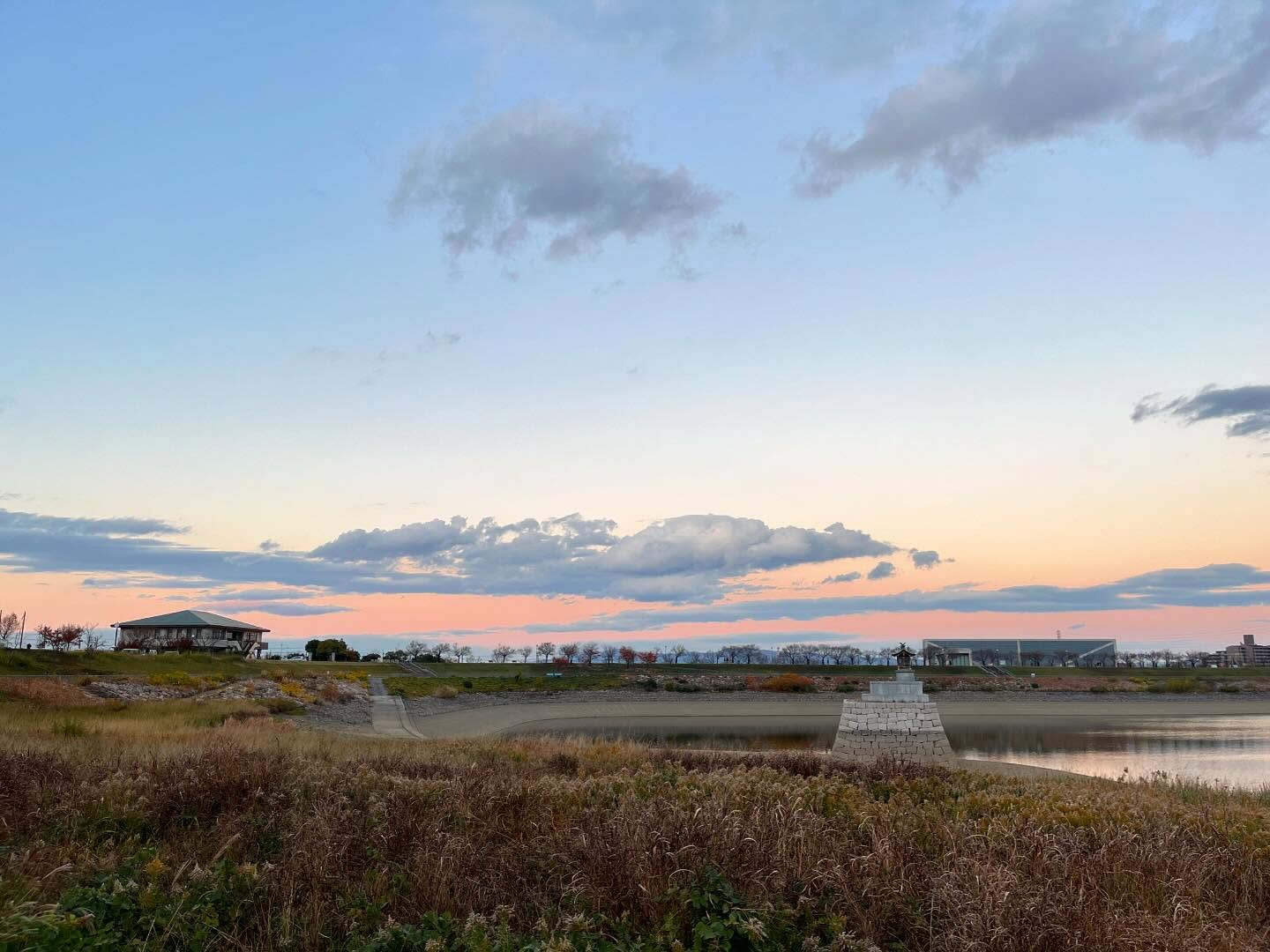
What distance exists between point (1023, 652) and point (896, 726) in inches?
4392

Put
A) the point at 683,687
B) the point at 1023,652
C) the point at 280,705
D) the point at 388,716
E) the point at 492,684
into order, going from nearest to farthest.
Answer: the point at 280,705 → the point at 388,716 → the point at 492,684 → the point at 683,687 → the point at 1023,652

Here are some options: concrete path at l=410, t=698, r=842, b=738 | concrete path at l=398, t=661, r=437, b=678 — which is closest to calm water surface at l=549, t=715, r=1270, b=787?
concrete path at l=410, t=698, r=842, b=738

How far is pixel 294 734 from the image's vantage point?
21.8 meters

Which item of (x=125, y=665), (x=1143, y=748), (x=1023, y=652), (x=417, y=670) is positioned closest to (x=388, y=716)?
(x=125, y=665)

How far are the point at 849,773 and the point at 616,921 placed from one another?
30.4 feet

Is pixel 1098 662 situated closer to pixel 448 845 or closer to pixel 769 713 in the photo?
pixel 769 713

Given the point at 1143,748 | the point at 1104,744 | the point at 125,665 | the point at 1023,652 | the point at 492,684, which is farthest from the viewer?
the point at 1023,652

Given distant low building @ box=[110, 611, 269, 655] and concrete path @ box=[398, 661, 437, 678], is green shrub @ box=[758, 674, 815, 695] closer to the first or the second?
concrete path @ box=[398, 661, 437, 678]

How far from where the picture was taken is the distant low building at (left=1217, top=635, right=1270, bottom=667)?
153500 mm

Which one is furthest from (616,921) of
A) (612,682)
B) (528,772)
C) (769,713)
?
(612,682)

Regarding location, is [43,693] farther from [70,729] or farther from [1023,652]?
[1023,652]

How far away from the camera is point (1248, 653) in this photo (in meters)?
162

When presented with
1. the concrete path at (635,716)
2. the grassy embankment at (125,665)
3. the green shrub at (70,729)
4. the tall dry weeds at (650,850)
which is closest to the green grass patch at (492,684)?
the concrete path at (635,716)

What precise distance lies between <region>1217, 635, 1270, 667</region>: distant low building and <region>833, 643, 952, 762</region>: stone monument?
517 feet
